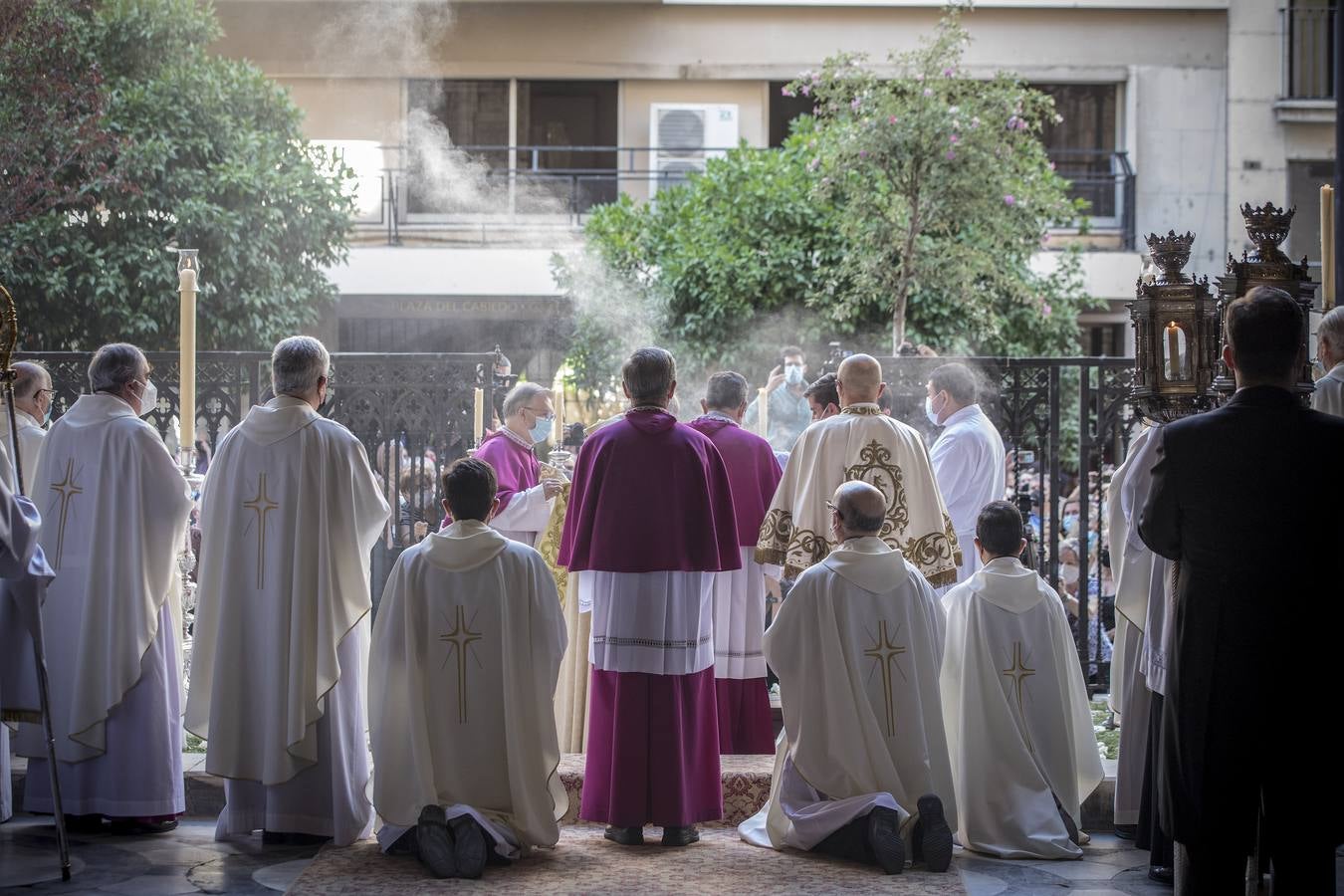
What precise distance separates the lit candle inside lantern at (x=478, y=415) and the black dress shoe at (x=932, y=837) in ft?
9.25

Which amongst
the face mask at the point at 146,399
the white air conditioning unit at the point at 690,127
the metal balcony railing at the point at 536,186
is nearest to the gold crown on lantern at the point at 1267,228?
the face mask at the point at 146,399

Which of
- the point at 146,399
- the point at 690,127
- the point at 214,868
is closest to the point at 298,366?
the point at 146,399

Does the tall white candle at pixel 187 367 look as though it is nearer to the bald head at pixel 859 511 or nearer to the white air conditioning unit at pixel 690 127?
the bald head at pixel 859 511

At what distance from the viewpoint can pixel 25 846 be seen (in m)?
5.32

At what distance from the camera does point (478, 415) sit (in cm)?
720

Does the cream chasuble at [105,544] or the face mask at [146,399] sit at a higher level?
the face mask at [146,399]

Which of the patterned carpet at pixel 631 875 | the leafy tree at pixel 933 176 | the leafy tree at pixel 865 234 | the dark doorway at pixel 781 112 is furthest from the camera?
the dark doorway at pixel 781 112

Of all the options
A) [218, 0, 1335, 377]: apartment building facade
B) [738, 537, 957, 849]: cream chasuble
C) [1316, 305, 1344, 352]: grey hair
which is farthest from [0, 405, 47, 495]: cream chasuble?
[218, 0, 1335, 377]: apartment building facade

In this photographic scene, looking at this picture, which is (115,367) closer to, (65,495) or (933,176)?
(65,495)

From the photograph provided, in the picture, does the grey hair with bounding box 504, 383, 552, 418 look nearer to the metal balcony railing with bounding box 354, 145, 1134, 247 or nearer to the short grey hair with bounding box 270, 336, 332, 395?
the short grey hair with bounding box 270, 336, 332, 395

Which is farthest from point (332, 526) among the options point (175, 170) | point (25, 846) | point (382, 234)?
point (382, 234)

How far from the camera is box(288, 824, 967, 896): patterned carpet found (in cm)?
478

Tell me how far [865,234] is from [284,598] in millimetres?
8563

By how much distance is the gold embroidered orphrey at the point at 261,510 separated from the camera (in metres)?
5.38
